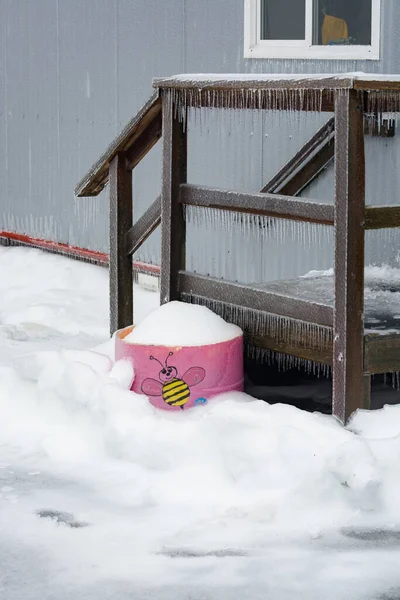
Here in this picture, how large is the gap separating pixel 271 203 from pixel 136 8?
3.82 m

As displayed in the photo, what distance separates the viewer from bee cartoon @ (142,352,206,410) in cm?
562

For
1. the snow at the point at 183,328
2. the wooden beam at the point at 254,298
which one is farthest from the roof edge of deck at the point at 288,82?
the snow at the point at 183,328

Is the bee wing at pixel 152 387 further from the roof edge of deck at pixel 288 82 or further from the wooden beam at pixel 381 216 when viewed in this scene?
the roof edge of deck at pixel 288 82

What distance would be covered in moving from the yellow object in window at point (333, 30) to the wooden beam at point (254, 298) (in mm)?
1819

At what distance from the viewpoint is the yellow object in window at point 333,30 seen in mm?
6914

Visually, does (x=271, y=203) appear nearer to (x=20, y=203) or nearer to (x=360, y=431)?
(x=360, y=431)

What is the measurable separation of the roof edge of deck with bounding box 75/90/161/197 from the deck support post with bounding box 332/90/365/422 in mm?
1362

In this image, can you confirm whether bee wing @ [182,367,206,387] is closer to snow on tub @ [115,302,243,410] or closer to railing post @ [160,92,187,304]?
snow on tub @ [115,302,243,410]

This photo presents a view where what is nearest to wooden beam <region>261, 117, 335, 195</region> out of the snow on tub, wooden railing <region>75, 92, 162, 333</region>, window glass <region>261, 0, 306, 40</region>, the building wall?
the building wall

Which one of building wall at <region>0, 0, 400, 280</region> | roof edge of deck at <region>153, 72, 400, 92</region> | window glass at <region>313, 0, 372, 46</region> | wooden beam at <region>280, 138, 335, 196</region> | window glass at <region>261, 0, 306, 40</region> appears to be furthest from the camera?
building wall at <region>0, 0, 400, 280</region>

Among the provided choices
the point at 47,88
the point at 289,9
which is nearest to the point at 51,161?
the point at 47,88

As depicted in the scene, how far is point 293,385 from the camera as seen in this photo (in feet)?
21.3

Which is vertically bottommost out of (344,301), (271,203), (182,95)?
(344,301)

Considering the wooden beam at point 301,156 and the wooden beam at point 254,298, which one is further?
the wooden beam at point 301,156
